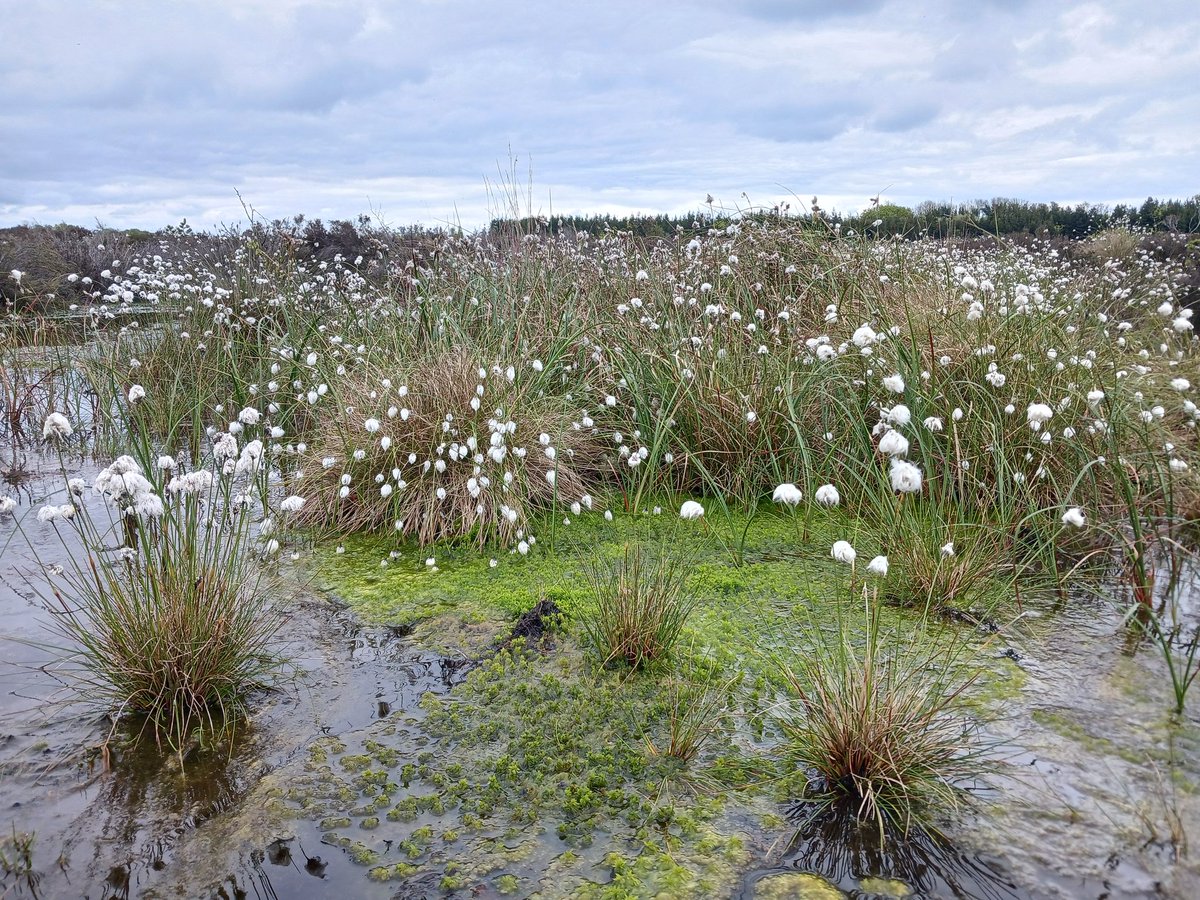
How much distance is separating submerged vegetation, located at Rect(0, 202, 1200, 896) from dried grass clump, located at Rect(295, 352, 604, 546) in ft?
0.08

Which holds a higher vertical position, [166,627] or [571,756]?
[166,627]

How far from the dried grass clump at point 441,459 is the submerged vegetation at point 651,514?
2 cm

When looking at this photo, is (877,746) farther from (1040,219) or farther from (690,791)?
(1040,219)

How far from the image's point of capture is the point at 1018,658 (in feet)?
9.95

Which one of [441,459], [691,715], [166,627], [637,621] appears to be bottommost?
[691,715]

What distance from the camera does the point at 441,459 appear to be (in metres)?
4.32

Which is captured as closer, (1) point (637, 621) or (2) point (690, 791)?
(2) point (690, 791)

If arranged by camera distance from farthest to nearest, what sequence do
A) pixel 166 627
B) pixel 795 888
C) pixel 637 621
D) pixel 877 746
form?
1. pixel 637 621
2. pixel 166 627
3. pixel 877 746
4. pixel 795 888

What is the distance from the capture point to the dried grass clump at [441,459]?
4.36 meters

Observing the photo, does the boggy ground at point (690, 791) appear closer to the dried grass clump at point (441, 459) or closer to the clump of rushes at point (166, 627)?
the clump of rushes at point (166, 627)

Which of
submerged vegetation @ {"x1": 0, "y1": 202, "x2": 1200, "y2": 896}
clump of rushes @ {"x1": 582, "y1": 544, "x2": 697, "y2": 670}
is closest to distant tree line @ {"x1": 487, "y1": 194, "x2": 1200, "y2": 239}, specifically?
submerged vegetation @ {"x1": 0, "y1": 202, "x2": 1200, "y2": 896}

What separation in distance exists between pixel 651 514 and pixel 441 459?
123cm

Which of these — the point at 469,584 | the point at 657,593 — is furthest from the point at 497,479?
the point at 657,593

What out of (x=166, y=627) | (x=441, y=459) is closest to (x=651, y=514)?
(x=441, y=459)
